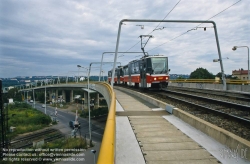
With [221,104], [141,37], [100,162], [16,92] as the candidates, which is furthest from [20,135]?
[16,92]

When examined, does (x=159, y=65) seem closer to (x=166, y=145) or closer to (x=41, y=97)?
(x=166, y=145)

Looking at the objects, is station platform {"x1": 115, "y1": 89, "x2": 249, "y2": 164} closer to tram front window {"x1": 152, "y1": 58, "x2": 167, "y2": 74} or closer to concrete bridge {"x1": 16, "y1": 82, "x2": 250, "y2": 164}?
concrete bridge {"x1": 16, "y1": 82, "x2": 250, "y2": 164}

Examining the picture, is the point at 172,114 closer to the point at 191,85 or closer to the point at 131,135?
the point at 131,135

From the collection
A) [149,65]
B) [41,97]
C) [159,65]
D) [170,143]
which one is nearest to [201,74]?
[159,65]

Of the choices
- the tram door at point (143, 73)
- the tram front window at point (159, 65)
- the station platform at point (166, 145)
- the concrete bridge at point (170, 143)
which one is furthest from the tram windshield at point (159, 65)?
the station platform at point (166, 145)

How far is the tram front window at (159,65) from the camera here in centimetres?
2180

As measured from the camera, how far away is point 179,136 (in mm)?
6375

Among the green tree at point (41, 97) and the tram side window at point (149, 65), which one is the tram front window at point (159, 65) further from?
the green tree at point (41, 97)

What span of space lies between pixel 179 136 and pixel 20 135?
133 ft

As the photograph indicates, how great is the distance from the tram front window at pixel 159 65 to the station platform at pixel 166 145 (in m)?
13.9

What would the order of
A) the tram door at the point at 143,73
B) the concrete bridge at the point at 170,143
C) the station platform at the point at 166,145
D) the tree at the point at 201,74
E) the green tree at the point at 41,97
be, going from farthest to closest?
the green tree at the point at 41,97 < the tree at the point at 201,74 < the tram door at the point at 143,73 < the station platform at the point at 166,145 < the concrete bridge at the point at 170,143

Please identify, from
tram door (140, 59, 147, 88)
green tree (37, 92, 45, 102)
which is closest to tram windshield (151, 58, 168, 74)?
tram door (140, 59, 147, 88)

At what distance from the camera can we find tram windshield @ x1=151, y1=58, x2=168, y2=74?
71.5 ft

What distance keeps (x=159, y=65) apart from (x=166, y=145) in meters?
16.9
